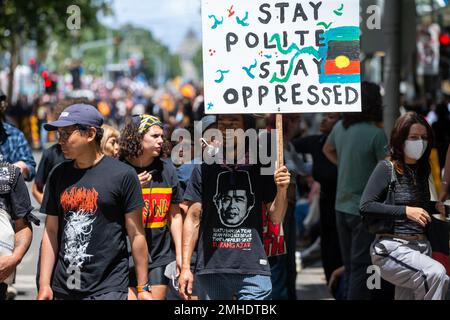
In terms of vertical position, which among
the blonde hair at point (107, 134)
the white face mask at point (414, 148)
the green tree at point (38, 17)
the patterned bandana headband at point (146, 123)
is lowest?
the white face mask at point (414, 148)

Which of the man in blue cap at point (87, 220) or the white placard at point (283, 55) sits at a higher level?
the white placard at point (283, 55)

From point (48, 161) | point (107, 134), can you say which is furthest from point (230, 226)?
point (48, 161)

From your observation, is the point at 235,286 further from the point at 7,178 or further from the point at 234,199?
the point at 7,178

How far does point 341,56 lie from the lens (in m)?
6.43

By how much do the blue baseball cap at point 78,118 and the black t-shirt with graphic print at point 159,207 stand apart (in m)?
0.92

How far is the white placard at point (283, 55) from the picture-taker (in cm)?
642

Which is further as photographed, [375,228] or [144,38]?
[144,38]

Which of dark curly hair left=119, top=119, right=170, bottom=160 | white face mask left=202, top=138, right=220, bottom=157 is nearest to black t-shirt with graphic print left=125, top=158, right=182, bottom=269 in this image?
dark curly hair left=119, top=119, right=170, bottom=160

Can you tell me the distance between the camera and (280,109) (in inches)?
253

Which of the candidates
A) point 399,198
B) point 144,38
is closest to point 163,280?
point 399,198

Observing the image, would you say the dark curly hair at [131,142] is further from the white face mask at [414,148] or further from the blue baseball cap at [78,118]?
the white face mask at [414,148]

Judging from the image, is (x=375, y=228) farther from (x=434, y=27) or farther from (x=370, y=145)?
(x=434, y=27)

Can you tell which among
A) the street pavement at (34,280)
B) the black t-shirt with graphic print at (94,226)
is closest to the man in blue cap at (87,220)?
the black t-shirt with graphic print at (94,226)

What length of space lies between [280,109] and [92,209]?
146 cm
